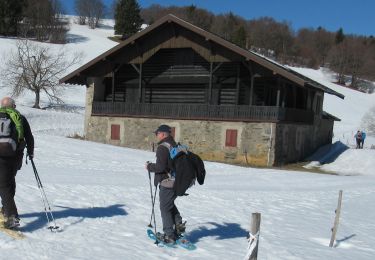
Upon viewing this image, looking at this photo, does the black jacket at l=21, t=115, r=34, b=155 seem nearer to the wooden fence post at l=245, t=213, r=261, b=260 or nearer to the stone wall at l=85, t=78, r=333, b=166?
the wooden fence post at l=245, t=213, r=261, b=260

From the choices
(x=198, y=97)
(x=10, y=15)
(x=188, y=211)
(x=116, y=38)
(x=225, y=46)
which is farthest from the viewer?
(x=116, y=38)

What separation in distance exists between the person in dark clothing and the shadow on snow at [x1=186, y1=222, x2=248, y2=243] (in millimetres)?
780

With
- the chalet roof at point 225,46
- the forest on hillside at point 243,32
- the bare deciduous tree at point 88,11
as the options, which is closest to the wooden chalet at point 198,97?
the chalet roof at point 225,46

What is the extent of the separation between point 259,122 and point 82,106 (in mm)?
27250

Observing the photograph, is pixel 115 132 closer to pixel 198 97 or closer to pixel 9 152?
pixel 198 97

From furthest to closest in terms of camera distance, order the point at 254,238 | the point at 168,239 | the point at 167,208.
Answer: the point at 168,239 → the point at 167,208 → the point at 254,238

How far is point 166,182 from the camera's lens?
649cm

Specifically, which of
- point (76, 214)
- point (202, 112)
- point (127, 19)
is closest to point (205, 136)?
point (202, 112)

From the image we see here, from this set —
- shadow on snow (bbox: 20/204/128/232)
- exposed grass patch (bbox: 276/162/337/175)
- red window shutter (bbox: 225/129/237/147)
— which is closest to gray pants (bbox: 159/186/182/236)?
shadow on snow (bbox: 20/204/128/232)

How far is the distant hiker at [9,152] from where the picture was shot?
250 inches

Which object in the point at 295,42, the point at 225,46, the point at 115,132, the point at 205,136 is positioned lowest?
the point at 115,132

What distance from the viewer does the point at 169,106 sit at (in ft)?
84.9

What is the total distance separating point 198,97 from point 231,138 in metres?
4.11

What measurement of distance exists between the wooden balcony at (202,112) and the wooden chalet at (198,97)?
0.05m
